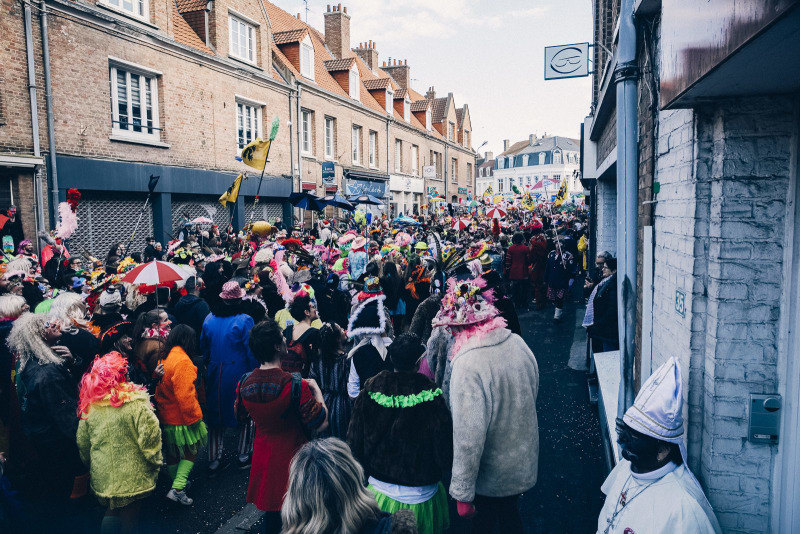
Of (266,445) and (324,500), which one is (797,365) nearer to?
(324,500)

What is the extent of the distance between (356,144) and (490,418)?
82.9 feet

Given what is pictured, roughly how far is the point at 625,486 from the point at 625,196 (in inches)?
82.3

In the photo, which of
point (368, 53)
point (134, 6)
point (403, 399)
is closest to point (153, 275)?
point (403, 399)

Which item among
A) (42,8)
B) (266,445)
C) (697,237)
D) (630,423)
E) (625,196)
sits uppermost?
(42,8)

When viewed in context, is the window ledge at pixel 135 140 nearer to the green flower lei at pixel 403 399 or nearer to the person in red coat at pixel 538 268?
the person in red coat at pixel 538 268

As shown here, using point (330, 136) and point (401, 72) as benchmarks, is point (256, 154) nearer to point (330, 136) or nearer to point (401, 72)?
point (330, 136)

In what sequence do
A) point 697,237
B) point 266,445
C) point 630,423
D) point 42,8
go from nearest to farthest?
point 630,423 → point 697,237 → point 266,445 → point 42,8

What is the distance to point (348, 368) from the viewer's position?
4.57 m

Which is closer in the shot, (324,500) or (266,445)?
(324,500)

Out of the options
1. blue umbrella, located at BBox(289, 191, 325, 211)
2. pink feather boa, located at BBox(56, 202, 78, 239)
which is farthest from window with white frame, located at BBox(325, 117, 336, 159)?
pink feather boa, located at BBox(56, 202, 78, 239)

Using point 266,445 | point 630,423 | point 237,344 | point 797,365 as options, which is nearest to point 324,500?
point 630,423

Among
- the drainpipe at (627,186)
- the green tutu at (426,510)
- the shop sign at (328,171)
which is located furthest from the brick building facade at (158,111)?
the drainpipe at (627,186)

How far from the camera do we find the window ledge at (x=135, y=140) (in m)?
13.9

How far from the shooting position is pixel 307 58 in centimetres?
2298
